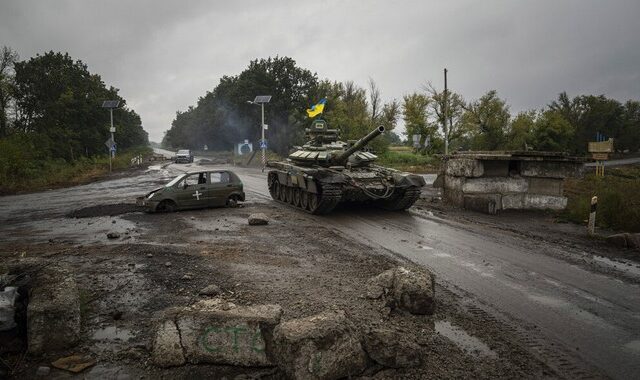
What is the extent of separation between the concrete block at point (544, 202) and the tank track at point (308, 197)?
20.2 feet

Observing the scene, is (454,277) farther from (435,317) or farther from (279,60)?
(279,60)

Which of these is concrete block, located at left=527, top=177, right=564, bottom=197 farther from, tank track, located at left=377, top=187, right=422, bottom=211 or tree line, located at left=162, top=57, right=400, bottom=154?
tree line, located at left=162, top=57, right=400, bottom=154

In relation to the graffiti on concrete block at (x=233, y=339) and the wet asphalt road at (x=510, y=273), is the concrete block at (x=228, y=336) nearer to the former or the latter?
the graffiti on concrete block at (x=233, y=339)

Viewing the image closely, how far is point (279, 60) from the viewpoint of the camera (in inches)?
2104

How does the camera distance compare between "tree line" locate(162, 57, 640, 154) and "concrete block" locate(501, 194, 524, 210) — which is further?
"tree line" locate(162, 57, 640, 154)

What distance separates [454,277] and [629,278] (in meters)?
2.64

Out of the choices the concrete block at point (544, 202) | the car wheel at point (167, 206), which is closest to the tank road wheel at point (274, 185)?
the car wheel at point (167, 206)

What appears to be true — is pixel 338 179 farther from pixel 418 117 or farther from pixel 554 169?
pixel 418 117

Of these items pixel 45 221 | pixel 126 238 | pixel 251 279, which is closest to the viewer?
pixel 251 279

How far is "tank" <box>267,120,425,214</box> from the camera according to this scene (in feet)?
40.0

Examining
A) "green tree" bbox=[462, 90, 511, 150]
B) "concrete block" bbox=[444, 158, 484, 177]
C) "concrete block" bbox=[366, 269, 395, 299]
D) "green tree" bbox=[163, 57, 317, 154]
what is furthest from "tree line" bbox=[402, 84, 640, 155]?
"concrete block" bbox=[366, 269, 395, 299]

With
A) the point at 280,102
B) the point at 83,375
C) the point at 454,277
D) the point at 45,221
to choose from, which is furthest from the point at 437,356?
the point at 280,102

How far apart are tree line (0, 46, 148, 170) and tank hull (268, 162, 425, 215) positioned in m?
26.9

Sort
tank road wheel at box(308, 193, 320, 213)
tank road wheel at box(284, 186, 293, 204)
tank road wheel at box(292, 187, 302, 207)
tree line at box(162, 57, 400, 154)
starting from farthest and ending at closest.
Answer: tree line at box(162, 57, 400, 154) → tank road wheel at box(284, 186, 293, 204) → tank road wheel at box(292, 187, 302, 207) → tank road wheel at box(308, 193, 320, 213)
